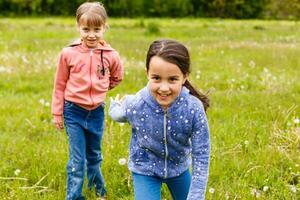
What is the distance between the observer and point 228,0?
219 ft

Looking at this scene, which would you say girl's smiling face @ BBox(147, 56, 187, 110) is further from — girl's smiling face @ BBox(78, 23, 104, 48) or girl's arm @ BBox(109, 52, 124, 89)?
girl's arm @ BBox(109, 52, 124, 89)

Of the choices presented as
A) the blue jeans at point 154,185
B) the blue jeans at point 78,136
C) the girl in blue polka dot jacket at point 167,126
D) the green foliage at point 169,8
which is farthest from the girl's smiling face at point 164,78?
the green foliage at point 169,8

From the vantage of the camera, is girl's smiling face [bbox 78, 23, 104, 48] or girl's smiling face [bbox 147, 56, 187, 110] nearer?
girl's smiling face [bbox 147, 56, 187, 110]

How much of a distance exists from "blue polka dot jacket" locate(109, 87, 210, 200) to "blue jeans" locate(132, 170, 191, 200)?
0.05 metres

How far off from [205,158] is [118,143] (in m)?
2.78

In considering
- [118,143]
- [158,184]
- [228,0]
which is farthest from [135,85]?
[228,0]

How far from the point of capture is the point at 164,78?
12.0 feet

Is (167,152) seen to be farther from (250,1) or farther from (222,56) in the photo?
(250,1)

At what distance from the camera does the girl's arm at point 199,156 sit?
374 cm

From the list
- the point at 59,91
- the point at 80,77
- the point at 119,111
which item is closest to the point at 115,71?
the point at 80,77

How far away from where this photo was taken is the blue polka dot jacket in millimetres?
3793

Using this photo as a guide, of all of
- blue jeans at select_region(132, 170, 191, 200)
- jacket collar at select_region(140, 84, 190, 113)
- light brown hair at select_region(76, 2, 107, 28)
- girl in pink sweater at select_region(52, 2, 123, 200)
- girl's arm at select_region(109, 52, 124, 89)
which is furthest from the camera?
girl's arm at select_region(109, 52, 124, 89)

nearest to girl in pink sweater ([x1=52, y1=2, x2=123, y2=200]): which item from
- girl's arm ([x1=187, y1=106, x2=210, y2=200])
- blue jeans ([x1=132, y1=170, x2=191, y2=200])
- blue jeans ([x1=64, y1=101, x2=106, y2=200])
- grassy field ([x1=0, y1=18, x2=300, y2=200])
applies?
blue jeans ([x1=64, y1=101, x2=106, y2=200])

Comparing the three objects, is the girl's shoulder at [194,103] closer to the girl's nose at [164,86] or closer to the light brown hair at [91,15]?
the girl's nose at [164,86]
